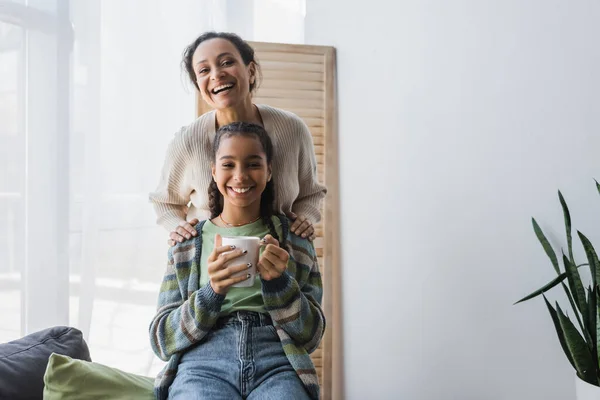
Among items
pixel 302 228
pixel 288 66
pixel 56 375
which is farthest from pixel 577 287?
pixel 288 66

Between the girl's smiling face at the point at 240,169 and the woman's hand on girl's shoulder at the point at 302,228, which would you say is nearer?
the girl's smiling face at the point at 240,169

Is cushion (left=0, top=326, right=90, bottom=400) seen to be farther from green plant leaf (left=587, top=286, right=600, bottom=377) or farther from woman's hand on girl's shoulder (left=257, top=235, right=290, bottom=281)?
green plant leaf (left=587, top=286, right=600, bottom=377)

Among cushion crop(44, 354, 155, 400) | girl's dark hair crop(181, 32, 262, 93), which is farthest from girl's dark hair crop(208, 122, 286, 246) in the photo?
cushion crop(44, 354, 155, 400)

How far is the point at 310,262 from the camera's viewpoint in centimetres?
154

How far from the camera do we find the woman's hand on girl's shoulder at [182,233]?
149 centimetres

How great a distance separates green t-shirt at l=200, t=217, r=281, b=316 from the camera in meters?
1.39

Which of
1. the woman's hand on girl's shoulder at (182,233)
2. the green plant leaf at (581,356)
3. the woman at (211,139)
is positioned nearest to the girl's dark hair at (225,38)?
the woman at (211,139)

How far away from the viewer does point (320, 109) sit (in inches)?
99.4

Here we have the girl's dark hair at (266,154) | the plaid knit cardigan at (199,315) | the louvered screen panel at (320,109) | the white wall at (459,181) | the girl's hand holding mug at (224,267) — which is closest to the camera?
the girl's hand holding mug at (224,267)

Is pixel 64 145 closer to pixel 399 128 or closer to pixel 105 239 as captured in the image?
pixel 105 239

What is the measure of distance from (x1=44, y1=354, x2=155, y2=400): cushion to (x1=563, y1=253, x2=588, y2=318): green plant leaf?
3.59ft

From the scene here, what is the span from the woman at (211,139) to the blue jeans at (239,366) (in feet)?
0.94

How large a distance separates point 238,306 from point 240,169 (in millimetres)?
341

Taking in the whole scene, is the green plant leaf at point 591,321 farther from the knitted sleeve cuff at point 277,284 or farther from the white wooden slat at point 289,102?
the white wooden slat at point 289,102
